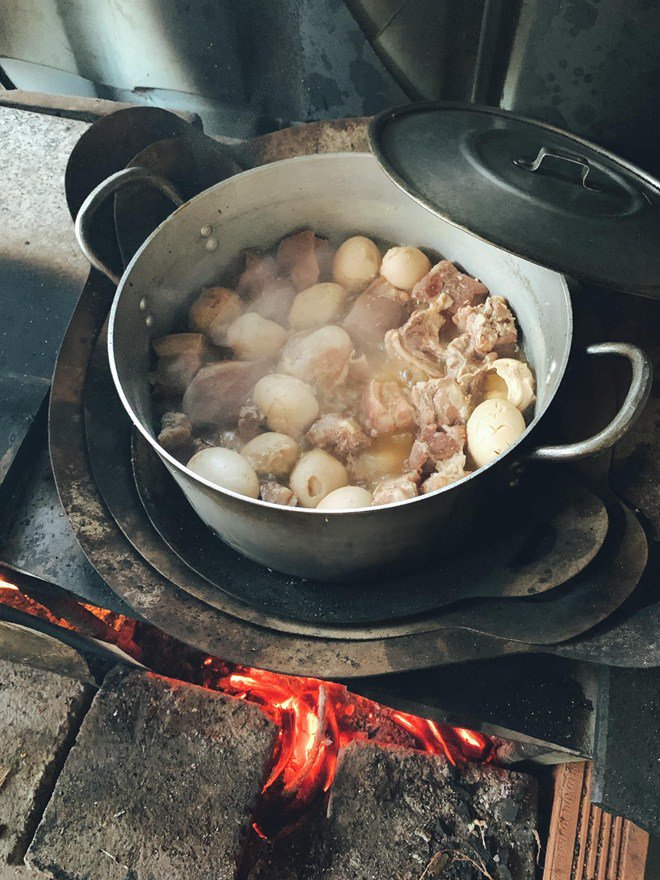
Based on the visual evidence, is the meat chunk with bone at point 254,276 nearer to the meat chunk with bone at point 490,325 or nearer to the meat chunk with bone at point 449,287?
the meat chunk with bone at point 449,287

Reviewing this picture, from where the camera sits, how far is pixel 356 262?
2430 mm

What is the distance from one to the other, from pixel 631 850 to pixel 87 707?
174 cm

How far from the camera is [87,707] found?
7.48 ft

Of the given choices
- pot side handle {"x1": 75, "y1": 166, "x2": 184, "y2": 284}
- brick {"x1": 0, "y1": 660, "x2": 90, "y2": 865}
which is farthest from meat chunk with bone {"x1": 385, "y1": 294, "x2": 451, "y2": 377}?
brick {"x1": 0, "y1": 660, "x2": 90, "y2": 865}

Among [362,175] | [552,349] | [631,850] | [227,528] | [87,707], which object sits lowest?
[87,707]

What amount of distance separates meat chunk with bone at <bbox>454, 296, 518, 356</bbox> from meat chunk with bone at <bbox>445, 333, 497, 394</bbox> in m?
0.02

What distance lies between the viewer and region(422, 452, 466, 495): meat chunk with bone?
1876mm

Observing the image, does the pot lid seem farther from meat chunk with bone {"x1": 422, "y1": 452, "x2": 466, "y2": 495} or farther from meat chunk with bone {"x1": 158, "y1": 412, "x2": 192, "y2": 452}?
meat chunk with bone {"x1": 158, "y1": 412, "x2": 192, "y2": 452}

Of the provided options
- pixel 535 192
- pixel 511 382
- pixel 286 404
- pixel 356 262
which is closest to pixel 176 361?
pixel 286 404

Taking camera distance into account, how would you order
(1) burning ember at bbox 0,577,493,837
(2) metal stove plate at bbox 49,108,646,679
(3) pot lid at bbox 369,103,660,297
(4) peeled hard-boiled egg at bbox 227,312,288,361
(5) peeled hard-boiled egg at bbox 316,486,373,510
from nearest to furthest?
1. (3) pot lid at bbox 369,103,660,297
2. (2) metal stove plate at bbox 49,108,646,679
3. (5) peeled hard-boiled egg at bbox 316,486,373,510
4. (1) burning ember at bbox 0,577,493,837
5. (4) peeled hard-boiled egg at bbox 227,312,288,361

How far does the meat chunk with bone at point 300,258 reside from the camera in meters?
2.43

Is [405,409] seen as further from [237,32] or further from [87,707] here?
[237,32]

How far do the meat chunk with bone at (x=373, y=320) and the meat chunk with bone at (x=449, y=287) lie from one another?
91mm

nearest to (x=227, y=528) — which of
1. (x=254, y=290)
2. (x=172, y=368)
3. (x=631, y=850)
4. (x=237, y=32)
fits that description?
(x=172, y=368)
